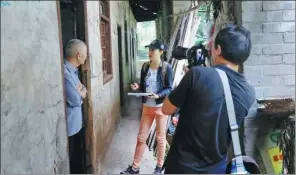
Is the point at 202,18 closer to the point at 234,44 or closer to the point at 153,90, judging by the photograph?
the point at 153,90

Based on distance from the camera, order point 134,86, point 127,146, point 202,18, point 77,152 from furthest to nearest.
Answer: point 202,18
point 127,146
point 134,86
point 77,152

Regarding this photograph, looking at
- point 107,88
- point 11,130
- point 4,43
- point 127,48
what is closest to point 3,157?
point 11,130

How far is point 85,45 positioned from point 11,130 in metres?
0.55

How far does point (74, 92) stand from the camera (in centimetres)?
106

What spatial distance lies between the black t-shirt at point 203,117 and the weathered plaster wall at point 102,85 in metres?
0.55

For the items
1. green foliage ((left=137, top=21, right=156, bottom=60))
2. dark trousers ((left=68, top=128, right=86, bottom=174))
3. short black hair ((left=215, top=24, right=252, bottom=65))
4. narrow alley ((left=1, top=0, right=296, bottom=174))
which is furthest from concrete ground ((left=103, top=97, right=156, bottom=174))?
short black hair ((left=215, top=24, right=252, bottom=65))

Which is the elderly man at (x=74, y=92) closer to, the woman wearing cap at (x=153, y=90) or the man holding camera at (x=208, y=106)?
the woman wearing cap at (x=153, y=90)

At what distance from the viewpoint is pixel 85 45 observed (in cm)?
114

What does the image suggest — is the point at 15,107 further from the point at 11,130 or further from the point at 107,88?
the point at 107,88

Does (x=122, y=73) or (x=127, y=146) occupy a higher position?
(x=122, y=73)

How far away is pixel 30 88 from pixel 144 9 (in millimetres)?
776

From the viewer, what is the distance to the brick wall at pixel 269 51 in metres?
1.37

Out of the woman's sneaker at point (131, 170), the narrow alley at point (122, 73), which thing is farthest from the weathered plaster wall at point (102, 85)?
the woman's sneaker at point (131, 170)

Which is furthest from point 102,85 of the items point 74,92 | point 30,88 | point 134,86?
point 30,88
